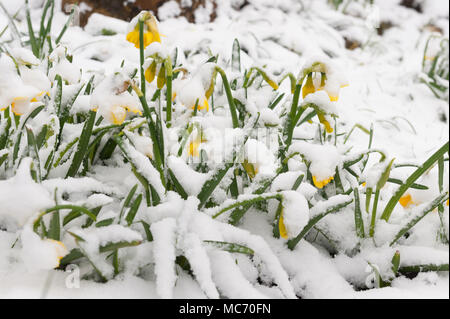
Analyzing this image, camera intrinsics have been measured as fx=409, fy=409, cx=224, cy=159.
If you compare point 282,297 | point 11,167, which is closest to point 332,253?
point 282,297

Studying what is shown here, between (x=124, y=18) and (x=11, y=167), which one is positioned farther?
(x=124, y=18)

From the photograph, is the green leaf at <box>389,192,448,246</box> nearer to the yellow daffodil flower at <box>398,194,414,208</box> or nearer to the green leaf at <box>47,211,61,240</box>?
the yellow daffodil flower at <box>398,194,414,208</box>

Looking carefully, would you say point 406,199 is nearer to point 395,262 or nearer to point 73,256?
point 395,262

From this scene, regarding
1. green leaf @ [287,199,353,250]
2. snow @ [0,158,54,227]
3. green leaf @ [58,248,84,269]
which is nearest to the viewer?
snow @ [0,158,54,227]

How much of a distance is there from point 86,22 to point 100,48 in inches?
12.6

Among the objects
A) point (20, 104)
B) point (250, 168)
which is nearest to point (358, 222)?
point (250, 168)

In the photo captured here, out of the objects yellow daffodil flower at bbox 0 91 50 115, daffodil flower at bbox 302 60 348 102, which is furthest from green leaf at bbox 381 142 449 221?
yellow daffodil flower at bbox 0 91 50 115

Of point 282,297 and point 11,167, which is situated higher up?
point 11,167

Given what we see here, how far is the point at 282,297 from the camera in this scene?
2.72ft

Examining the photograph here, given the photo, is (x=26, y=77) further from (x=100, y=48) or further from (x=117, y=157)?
(x=100, y=48)

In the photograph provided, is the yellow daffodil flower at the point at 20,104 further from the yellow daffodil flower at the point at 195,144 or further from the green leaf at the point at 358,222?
the green leaf at the point at 358,222

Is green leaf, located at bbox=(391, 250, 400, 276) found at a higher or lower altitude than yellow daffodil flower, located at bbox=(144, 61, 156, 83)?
lower

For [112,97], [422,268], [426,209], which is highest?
[112,97]

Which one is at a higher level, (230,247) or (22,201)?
(22,201)
